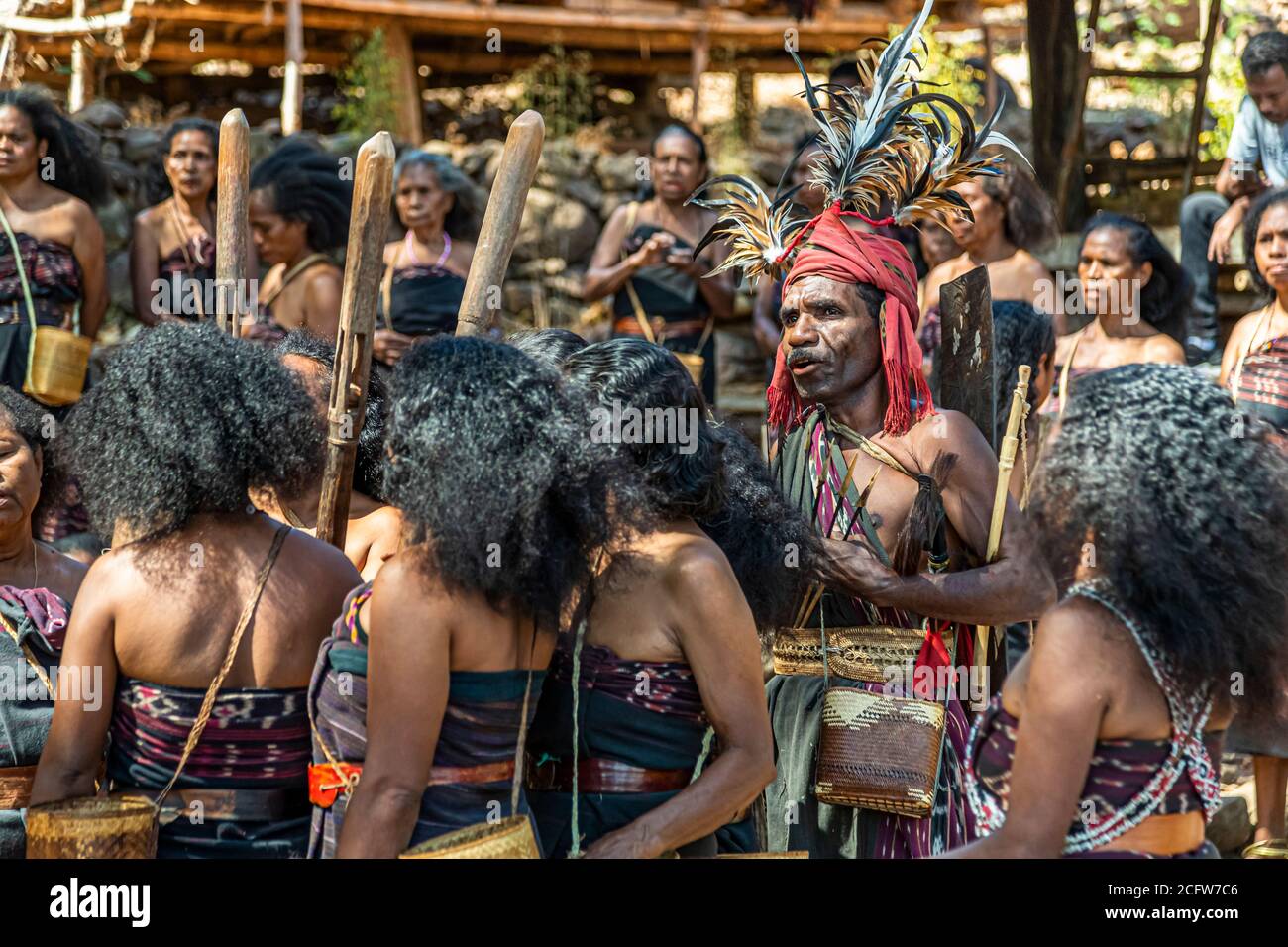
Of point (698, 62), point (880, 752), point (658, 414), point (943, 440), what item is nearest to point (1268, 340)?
point (943, 440)

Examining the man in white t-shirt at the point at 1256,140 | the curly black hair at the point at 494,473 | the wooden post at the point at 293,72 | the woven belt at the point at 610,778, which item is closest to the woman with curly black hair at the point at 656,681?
the woven belt at the point at 610,778

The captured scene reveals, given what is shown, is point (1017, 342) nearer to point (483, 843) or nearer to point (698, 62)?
point (483, 843)

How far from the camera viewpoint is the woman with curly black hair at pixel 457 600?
2459 millimetres

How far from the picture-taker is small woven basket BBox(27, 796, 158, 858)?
257 cm

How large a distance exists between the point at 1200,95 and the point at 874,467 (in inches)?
258

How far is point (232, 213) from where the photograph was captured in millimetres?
3961

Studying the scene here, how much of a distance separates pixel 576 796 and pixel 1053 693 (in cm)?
90

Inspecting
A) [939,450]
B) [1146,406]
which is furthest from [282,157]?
[1146,406]

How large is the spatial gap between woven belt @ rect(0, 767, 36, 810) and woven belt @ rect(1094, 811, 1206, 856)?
2.15 metres

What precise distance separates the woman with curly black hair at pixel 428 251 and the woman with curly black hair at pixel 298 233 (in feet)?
1.15

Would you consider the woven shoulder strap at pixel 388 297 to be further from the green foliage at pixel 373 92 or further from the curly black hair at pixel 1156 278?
the green foliage at pixel 373 92

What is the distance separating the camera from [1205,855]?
2459 mm

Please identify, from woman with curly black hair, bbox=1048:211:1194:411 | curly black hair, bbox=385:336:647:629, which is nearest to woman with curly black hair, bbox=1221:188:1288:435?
woman with curly black hair, bbox=1048:211:1194:411

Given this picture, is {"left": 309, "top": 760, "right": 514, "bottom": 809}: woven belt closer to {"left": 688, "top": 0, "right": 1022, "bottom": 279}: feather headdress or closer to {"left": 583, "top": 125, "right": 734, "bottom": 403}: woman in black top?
{"left": 688, "top": 0, "right": 1022, "bottom": 279}: feather headdress
